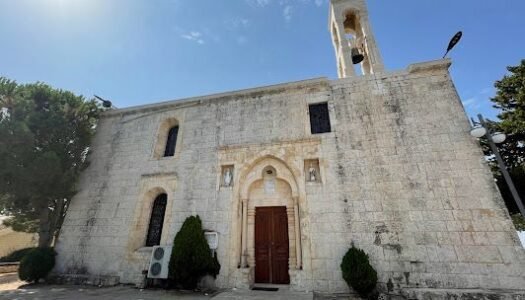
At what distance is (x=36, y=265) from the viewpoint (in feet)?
24.6

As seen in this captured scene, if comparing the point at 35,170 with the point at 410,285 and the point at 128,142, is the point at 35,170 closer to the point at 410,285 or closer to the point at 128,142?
the point at 128,142

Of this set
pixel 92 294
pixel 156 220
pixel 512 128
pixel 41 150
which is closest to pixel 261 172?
pixel 156 220

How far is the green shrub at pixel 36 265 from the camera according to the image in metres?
7.45

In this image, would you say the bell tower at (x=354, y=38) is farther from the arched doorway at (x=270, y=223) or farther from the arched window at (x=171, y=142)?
the arched window at (x=171, y=142)

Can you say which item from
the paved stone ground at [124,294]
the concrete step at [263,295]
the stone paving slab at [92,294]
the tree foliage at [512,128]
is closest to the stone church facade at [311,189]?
the concrete step at [263,295]

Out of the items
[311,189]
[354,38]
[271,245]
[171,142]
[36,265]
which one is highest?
[354,38]

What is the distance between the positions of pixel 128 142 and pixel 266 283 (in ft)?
26.0

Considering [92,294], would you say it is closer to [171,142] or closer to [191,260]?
[191,260]

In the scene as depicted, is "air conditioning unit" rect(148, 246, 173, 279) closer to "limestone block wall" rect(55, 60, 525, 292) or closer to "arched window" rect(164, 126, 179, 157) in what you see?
"limestone block wall" rect(55, 60, 525, 292)

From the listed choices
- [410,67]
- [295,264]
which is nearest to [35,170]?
[295,264]

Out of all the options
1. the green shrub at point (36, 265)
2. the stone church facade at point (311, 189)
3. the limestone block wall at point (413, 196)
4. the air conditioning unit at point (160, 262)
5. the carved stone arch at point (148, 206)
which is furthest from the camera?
the carved stone arch at point (148, 206)

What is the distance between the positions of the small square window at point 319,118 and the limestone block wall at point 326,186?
0.24 m

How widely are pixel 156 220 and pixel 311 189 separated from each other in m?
5.81

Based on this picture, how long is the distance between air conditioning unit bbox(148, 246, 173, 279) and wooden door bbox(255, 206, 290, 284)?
2.75m
